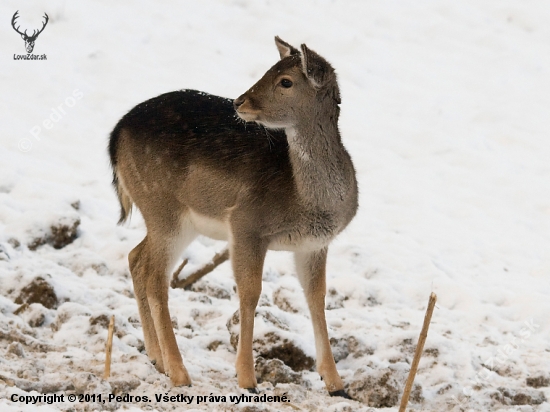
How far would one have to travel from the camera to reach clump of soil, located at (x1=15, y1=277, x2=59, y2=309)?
21.5 ft

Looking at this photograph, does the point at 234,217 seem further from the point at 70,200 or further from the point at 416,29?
the point at 416,29

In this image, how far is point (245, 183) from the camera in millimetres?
5867

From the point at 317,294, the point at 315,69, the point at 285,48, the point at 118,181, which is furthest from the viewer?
the point at 118,181

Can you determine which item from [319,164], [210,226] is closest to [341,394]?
[210,226]

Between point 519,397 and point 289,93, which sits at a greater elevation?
point 289,93

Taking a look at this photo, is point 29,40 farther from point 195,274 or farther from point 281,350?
point 281,350

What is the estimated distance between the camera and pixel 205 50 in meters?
12.8

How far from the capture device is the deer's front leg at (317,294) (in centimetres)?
599

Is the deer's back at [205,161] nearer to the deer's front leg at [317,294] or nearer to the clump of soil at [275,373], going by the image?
the deer's front leg at [317,294]

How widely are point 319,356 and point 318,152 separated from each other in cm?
148

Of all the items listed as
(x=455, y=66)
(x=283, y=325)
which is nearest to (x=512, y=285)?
(x=283, y=325)
